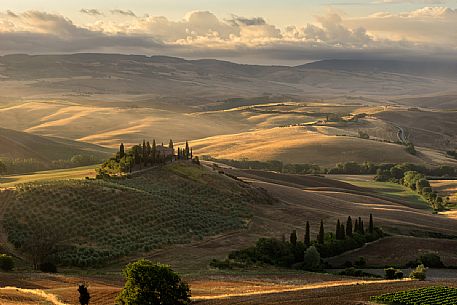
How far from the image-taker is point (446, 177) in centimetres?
16625

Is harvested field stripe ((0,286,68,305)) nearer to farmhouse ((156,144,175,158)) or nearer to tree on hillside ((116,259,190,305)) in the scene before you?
tree on hillside ((116,259,190,305))

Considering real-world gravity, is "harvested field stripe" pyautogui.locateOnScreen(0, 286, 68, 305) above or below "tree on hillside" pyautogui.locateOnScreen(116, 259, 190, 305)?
below

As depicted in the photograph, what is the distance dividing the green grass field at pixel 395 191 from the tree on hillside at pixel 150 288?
91989mm

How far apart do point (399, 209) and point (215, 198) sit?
113 ft

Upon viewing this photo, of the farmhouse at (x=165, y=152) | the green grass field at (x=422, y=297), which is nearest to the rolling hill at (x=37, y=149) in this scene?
the farmhouse at (x=165, y=152)

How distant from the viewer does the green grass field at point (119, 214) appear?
62438 millimetres

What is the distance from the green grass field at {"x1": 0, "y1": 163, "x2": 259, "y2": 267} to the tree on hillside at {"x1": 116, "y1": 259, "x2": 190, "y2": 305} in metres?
22.9

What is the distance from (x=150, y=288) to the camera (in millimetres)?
36125

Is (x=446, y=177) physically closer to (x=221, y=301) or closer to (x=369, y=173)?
(x=369, y=173)

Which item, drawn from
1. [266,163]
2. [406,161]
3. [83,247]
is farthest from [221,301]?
[406,161]

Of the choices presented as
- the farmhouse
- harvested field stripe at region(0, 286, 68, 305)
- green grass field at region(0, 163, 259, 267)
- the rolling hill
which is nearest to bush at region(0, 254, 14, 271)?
green grass field at region(0, 163, 259, 267)

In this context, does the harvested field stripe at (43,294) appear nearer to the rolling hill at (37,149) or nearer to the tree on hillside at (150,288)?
the tree on hillside at (150,288)

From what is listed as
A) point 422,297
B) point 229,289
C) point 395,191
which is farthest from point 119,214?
point 395,191

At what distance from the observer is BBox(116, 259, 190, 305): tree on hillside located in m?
35.8
